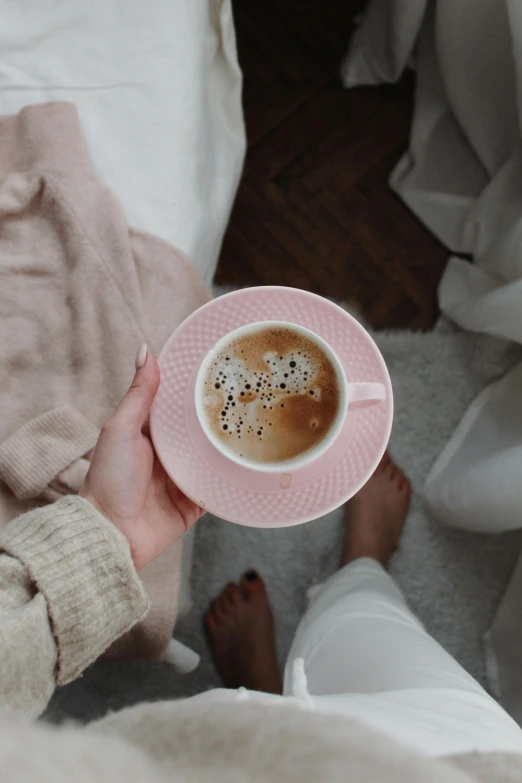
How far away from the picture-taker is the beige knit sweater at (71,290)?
0.83 m

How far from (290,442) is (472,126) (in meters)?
0.94

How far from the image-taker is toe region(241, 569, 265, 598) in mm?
1148

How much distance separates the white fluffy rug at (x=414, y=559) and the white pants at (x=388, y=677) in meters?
0.19

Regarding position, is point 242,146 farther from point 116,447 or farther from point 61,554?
point 61,554

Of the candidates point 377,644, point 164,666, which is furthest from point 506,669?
point 164,666

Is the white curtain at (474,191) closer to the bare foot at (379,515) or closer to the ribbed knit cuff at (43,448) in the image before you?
the bare foot at (379,515)

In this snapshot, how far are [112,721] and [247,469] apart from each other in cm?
24

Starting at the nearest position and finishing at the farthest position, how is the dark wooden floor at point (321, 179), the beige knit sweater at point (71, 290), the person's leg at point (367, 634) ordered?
the person's leg at point (367, 634), the beige knit sweater at point (71, 290), the dark wooden floor at point (321, 179)

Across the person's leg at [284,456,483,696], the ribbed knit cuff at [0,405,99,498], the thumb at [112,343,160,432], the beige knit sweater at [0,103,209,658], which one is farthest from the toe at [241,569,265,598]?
the thumb at [112,343,160,432]

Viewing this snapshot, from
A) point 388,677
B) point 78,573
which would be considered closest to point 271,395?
point 78,573

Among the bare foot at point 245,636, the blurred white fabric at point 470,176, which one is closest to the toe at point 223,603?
the bare foot at point 245,636

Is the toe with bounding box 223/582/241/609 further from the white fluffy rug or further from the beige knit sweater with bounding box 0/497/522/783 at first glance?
the beige knit sweater with bounding box 0/497/522/783

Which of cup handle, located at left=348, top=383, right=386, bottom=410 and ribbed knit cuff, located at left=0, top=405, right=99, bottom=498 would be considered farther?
ribbed knit cuff, located at left=0, top=405, right=99, bottom=498

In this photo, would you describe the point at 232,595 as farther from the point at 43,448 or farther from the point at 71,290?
the point at 71,290
